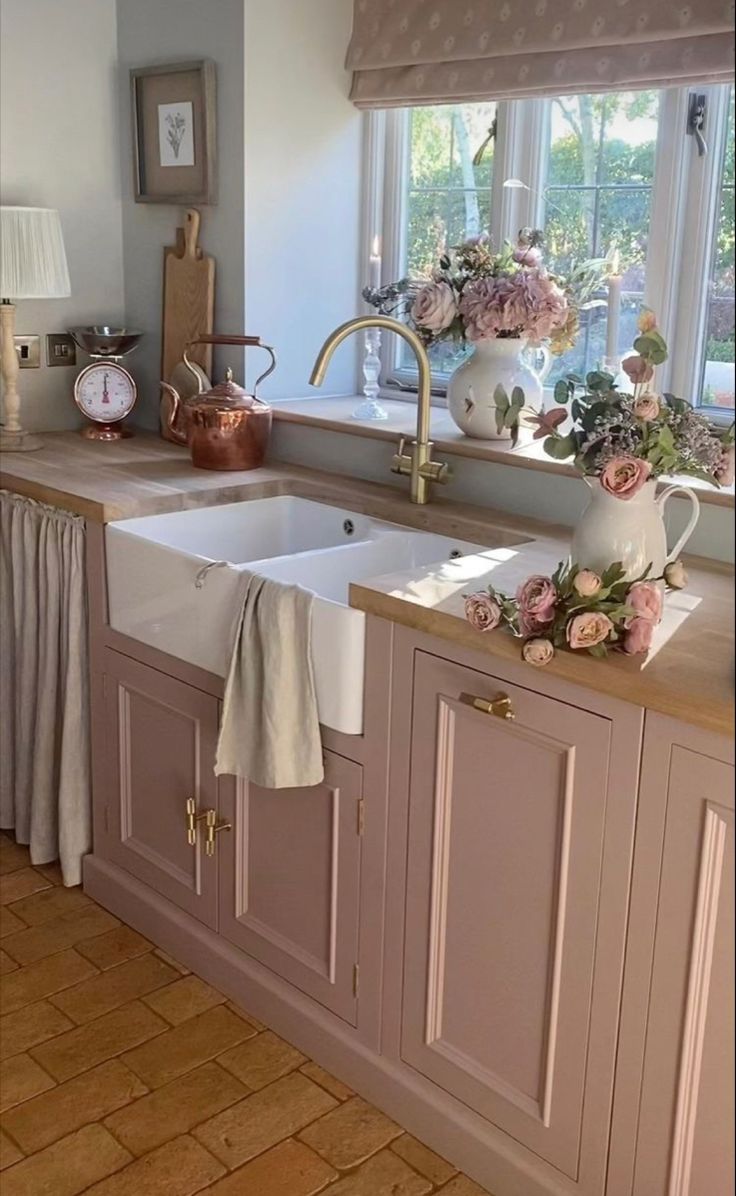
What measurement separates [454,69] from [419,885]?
67.4 inches

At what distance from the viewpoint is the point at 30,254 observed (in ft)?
9.28

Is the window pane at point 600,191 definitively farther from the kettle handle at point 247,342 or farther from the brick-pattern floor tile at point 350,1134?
the brick-pattern floor tile at point 350,1134

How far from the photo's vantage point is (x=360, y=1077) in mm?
2078

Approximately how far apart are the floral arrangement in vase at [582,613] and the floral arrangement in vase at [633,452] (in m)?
0.05

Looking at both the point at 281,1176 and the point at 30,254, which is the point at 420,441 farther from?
the point at 281,1176

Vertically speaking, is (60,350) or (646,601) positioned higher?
(60,350)

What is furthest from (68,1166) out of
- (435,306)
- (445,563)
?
(435,306)

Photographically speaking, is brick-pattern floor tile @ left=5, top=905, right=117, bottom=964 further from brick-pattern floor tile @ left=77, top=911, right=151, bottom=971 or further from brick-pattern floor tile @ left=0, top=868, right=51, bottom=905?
brick-pattern floor tile @ left=0, top=868, right=51, bottom=905

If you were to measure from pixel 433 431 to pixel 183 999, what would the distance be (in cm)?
125

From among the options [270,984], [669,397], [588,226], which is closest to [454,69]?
[588,226]

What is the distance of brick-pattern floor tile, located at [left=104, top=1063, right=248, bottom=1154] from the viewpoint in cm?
200

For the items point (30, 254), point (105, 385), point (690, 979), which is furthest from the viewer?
point (105, 385)

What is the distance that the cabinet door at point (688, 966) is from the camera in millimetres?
1487

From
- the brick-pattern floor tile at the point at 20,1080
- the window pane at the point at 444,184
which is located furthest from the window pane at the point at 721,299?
the brick-pattern floor tile at the point at 20,1080
